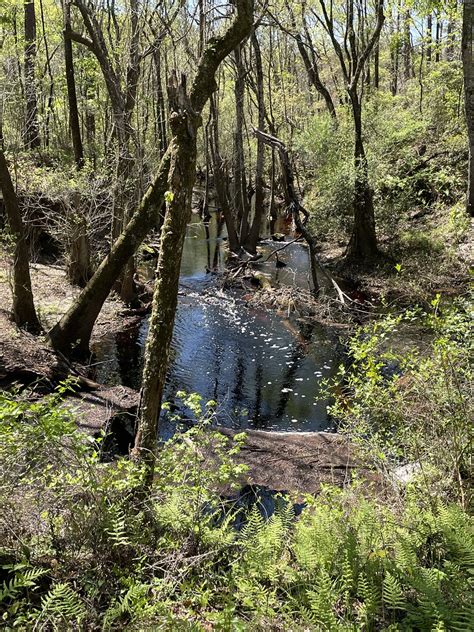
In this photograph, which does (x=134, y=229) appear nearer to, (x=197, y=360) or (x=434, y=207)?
(x=197, y=360)

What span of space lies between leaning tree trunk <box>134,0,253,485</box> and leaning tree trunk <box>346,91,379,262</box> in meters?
11.7

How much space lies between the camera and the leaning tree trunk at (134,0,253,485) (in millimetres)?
4160

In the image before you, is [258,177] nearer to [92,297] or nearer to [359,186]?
[359,186]

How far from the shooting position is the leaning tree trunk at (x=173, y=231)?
164 inches

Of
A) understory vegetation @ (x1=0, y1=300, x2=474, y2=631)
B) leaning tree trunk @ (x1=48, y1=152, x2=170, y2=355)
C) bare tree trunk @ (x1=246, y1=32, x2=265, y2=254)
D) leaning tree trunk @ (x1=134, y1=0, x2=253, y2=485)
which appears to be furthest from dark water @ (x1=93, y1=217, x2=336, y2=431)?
bare tree trunk @ (x1=246, y1=32, x2=265, y2=254)

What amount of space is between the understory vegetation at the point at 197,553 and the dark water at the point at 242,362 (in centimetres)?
394

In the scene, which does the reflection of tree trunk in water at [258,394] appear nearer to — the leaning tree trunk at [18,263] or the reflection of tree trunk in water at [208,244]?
the leaning tree trunk at [18,263]

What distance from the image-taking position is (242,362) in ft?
36.4

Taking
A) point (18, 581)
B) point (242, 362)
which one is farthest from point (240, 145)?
point (18, 581)

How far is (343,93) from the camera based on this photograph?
19.9 meters

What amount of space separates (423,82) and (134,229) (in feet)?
69.7

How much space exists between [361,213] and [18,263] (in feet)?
37.0

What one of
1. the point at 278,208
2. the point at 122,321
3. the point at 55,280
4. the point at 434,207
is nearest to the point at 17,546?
the point at 122,321

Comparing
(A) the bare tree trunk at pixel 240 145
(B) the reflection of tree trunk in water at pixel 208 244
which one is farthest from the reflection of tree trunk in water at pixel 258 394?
(A) the bare tree trunk at pixel 240 145
